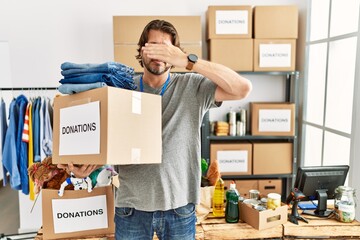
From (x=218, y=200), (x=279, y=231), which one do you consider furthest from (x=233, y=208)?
(x=279, y=231)

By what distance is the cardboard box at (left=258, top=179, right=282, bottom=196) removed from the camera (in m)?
3.08

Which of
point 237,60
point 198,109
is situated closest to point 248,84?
point 198,109

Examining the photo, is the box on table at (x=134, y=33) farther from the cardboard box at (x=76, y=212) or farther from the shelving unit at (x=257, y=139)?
the cardboard box at (x=76, y=212)

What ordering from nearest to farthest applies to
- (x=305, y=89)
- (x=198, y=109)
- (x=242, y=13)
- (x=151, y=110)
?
(x=151, y=110), (x=198, y=109), (x=242, y=13), (x=305, y=89)

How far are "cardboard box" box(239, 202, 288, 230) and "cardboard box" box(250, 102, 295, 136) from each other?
1.38 meters

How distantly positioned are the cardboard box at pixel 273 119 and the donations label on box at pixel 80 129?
2.23 m

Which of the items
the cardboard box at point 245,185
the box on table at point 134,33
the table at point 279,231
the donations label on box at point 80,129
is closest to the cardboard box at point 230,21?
the box on table at point 134,33

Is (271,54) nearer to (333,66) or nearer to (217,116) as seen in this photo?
(333,66)

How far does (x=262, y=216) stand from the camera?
1648mm

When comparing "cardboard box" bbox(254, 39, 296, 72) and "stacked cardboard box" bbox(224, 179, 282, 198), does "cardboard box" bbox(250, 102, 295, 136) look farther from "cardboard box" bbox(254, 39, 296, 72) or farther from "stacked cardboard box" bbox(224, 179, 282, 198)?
"stacked cardboard box" bbox(224, 179, 282, 198)

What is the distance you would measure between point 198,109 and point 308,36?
7.27 ft

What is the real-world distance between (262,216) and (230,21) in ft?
6.29

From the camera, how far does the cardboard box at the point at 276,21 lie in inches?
113

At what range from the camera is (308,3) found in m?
3.00
